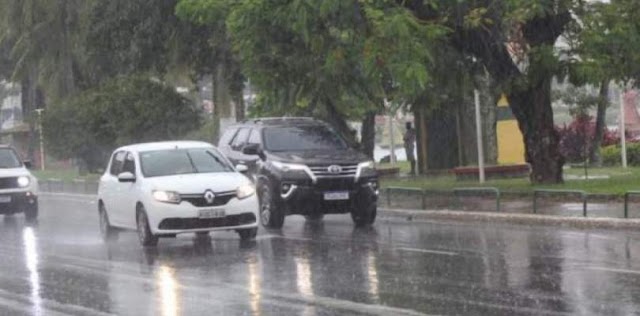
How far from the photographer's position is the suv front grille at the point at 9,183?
27844 mm

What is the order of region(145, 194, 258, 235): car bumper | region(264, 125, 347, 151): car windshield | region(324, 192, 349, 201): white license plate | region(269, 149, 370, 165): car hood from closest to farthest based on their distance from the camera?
region(145, 194, 258, 235): car bumper → region(324, 192, 349, 201): white license plate → region(269, 149, 370, 165): car hood → region(264, 125, 347, 151): car windshield

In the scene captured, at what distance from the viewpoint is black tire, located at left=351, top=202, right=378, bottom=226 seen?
22125mm

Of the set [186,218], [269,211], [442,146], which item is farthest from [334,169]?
[442,146]

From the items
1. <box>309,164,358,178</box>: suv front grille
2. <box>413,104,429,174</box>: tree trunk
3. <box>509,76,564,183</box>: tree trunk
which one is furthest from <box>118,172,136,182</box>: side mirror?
<box>413,104,429,174</box>: tree trunk

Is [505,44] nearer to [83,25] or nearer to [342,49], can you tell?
[342,49]

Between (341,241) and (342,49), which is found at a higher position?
(342,49)

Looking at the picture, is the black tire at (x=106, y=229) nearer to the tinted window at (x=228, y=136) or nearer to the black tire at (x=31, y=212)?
the tinted window at (x=228, y=136)

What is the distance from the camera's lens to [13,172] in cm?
2823

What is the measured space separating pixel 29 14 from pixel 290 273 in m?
34.0

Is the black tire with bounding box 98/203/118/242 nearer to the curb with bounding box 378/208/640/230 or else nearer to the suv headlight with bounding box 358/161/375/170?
the suv headlight with bounding box 358/161/375/170

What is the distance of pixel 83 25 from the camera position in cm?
4219

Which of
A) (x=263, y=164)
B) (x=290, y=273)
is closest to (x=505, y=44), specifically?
(x=263, y=164)

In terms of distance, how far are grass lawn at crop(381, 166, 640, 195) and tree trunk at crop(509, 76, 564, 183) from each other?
0.41 m

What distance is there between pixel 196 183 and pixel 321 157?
144 inches
